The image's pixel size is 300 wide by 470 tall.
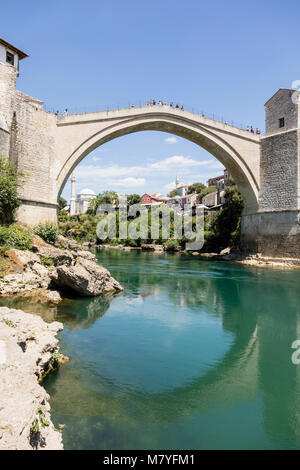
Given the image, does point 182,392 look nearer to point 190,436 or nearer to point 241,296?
point 190,436

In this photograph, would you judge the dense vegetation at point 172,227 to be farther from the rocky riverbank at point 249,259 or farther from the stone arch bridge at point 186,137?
the stone arch bridge at point 186,137

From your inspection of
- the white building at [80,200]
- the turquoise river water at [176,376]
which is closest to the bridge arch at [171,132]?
the turquoise river water at [176,376]

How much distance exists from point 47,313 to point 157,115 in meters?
14.2

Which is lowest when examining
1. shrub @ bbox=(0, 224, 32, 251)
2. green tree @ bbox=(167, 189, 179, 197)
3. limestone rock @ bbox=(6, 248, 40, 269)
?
limestone rock @ bbox=(6, 248, 40, 269)

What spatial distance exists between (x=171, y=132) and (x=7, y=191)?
11.2 m

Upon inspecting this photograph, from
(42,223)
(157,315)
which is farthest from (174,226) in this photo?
(157,315)

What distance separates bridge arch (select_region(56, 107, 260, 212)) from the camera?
16016 mm

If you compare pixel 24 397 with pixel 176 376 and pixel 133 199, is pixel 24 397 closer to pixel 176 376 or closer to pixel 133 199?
pixel 176 376

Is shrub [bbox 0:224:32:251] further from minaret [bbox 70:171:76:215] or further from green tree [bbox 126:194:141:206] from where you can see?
minaret [bbox 70:171:76:215]

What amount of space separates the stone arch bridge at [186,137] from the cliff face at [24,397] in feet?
35.7

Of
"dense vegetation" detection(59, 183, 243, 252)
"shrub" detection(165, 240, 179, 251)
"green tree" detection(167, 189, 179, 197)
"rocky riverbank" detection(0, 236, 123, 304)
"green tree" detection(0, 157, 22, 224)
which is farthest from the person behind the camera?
"green tree" detection(167, 189, 179, 197)

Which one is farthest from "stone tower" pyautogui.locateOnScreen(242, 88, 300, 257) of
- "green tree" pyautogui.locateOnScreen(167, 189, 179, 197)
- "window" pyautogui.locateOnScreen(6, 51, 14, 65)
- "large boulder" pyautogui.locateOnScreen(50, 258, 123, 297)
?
"green tree" pyautogui.locateOnScreen(167, 189, 179, 197)

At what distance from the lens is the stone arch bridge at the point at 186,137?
14.1m

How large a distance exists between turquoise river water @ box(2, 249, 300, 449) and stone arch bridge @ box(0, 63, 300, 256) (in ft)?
27.0
